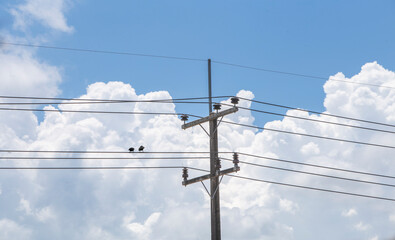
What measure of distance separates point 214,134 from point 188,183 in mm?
2591

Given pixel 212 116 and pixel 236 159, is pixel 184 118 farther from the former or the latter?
pixel 236 159

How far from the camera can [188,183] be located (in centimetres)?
2702

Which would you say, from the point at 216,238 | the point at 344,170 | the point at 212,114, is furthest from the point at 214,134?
the point at 344,170

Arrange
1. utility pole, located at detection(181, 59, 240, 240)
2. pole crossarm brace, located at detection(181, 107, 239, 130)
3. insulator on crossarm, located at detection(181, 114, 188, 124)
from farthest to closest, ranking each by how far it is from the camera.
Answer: insulator on crossarm, located at detection(181, 114, 188, 124), pole crossarm brace, located at detection(181, 107, 239, 130), utility pole, located at detection(181, 59, 240, 240)

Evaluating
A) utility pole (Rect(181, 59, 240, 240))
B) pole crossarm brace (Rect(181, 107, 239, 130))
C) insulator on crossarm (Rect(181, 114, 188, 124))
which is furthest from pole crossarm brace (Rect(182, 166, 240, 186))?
insulator on crossarm (Rect(181, 114, 188, 124))

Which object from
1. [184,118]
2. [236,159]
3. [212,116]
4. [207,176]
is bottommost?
[207,176]

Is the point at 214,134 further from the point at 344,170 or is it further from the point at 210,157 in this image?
the point at 344,170

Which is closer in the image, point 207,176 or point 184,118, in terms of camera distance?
point 207,176

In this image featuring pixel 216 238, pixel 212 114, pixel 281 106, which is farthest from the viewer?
pixel 281 106

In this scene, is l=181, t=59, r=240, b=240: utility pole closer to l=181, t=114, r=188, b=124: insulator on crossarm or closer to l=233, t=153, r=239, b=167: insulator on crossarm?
l=233, t=153, r=239, b=167: insulator on crossarm

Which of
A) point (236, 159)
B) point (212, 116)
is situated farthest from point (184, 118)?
point (236, 159)

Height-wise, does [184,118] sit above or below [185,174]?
above

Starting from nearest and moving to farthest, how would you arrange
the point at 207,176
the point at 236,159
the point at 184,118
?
the point at 236,159 < the point at 207,176 < the point at 184,118

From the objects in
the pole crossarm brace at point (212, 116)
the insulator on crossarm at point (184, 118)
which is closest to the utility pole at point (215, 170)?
the pole crossarm brace at point (212, 116)
